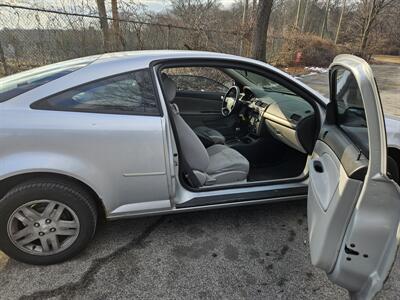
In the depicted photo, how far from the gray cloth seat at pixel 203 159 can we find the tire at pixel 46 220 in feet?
2.80

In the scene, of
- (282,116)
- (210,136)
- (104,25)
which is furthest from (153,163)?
(104,25)

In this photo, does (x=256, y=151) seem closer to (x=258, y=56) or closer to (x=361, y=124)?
(x=361, y=124)

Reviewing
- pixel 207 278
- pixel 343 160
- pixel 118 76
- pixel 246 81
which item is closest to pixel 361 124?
pixel 343 160

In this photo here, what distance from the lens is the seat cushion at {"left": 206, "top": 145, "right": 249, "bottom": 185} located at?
279cm

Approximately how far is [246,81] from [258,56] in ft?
18.3

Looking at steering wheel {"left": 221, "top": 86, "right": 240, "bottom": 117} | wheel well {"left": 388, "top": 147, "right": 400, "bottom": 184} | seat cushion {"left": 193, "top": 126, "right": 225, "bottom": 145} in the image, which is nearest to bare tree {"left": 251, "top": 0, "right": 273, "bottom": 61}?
steering wheel {"left": 221, "top": 86, "right": 240, "bottom": 117}

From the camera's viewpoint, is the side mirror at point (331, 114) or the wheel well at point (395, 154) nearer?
the side mirror at point (331, 114)

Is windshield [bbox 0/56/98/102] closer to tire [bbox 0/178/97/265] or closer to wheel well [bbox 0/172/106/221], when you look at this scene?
wheel well [bbox 0/172/106/221]

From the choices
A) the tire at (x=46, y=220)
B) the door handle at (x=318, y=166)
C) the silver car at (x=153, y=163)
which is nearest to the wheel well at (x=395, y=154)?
the silver car at (x=153, y=163)

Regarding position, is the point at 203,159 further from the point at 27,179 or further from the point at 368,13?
the point at 368,13

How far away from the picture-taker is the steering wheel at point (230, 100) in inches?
153

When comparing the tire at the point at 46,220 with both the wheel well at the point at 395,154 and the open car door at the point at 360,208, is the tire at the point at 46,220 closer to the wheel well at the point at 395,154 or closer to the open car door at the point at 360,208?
the open car door at the point at 360,208

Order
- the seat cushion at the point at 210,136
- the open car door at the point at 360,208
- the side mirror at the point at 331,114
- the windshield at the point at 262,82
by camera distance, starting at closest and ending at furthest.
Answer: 1. the open car door at the point at 360,208
2. the side mirror at the point at 331,114
3. the seat cushion at the point at 210,136
4. the windshield at the point at 262,82

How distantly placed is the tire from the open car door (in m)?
1.54
